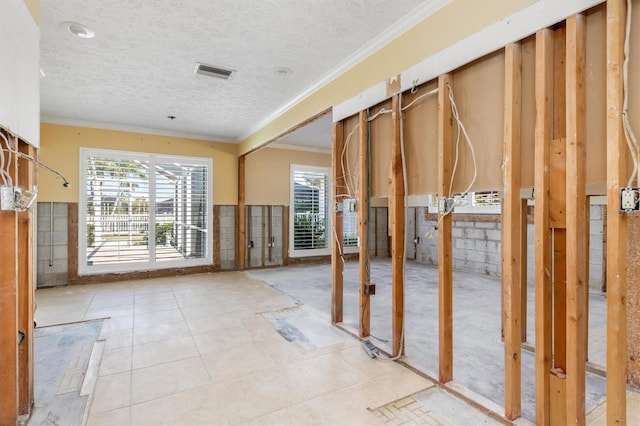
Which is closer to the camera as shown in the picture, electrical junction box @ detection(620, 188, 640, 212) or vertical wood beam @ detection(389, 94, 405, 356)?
electrical junction box @ detection(620, 188, 640, 212)

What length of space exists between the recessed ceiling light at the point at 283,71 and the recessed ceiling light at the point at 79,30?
159 centimetres

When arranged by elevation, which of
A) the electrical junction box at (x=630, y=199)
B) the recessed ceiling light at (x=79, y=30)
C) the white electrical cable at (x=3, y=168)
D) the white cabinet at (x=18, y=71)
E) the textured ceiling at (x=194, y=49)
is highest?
the textured ceiling at (x=194, y=49)

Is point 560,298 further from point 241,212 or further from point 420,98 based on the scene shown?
point 241,212

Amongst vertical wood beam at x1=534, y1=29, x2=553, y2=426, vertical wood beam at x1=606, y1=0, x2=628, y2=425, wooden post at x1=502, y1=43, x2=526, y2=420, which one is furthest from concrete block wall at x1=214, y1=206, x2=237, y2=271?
vertical wood beam at x1=606, y1=0, x2=628, y2=425

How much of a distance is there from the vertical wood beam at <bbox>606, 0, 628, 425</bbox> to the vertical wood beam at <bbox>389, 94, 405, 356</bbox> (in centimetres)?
132

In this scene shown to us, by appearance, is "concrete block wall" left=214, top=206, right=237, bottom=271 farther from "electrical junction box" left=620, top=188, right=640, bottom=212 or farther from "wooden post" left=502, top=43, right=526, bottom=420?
"electrical junction box" left=620, top=188, right=640, bottom=212

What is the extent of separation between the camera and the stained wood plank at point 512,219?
179 centimetres

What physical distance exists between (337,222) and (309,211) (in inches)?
156

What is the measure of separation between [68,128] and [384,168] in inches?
204

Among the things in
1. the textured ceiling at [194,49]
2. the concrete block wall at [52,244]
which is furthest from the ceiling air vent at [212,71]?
the concrete block wall at [52,244]

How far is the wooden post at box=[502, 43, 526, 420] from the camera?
179cm

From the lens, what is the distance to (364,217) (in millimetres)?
3059

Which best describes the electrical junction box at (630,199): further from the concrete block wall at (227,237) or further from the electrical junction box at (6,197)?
the concrete block wall at (227,237)

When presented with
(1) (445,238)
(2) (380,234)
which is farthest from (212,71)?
(2) (380,234)
